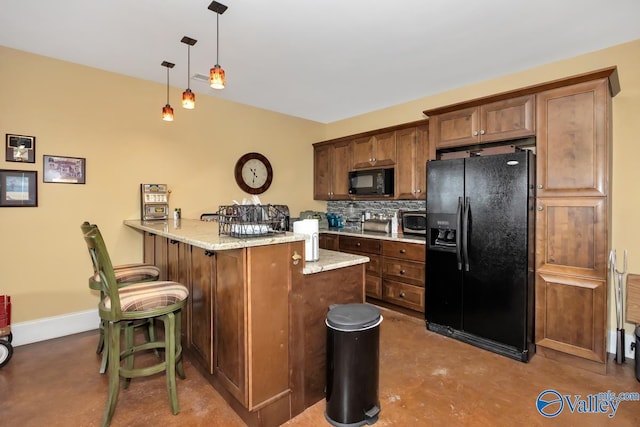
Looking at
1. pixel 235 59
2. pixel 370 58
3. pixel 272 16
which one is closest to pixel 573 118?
pixel 370 58

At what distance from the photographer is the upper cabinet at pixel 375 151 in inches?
159

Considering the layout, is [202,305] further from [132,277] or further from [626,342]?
[626,342]

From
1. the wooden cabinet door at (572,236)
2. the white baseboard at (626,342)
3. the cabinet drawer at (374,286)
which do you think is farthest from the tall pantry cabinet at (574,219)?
the cabinet drawer at (374,286)

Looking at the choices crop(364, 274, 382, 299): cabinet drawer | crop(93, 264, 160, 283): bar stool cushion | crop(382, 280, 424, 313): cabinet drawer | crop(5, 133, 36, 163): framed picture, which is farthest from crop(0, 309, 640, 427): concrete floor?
crop(5, 133, 36, 163): framed picture

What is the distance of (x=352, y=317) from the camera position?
5.77ft

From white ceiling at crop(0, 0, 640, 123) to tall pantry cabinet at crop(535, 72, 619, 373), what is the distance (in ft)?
1.66

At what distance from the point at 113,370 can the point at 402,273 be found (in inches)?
109

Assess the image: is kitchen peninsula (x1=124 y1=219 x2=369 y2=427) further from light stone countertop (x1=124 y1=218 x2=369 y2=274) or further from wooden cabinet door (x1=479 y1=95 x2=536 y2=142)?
wooden cabinet door (x1=479 y1=95 x2=536 y2=142)

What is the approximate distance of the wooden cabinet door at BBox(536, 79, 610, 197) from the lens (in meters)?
2.31

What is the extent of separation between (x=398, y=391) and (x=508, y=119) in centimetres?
246

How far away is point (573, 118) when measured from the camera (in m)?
2.43

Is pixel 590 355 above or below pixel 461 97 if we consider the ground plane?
below

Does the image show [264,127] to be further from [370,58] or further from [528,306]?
[528,306]

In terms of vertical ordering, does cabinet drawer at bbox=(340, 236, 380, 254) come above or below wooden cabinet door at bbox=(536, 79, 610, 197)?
below
